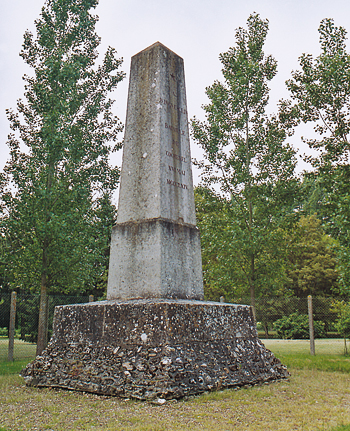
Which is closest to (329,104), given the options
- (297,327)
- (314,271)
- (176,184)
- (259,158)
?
(259,158)

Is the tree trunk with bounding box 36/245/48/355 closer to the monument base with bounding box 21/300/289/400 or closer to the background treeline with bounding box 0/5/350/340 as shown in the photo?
the background treeline with bounding box 0/5/350/340

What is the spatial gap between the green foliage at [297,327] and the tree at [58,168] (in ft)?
43.2

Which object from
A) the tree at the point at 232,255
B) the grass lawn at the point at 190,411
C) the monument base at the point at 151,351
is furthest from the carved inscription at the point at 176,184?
the tree at the point at 232,255

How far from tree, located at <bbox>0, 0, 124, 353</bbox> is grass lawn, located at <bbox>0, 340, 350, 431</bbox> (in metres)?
5.59

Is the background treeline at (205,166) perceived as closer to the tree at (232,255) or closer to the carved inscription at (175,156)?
the tree at (232,255)

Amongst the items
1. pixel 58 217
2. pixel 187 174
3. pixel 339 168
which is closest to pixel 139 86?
pixel 187 174

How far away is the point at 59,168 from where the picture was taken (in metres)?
12.2

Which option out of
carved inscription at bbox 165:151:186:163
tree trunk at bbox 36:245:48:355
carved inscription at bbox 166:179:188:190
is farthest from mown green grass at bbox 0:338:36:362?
carved inscription at bbox 165:151:186:163

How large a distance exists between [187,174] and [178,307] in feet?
8.34

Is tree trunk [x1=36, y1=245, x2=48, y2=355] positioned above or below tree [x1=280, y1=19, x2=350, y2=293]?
below

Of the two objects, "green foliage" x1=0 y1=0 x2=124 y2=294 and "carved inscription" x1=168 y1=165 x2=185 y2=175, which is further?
"green foliage" x1=0 y1=0 x2=124 y2=294

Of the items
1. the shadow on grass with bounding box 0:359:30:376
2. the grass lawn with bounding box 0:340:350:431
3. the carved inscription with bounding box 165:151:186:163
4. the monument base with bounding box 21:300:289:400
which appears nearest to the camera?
the grass lawn with bounding box 0:340:350:431

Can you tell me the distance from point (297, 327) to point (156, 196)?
57.7 feet

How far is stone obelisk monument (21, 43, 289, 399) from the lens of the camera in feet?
15.9
